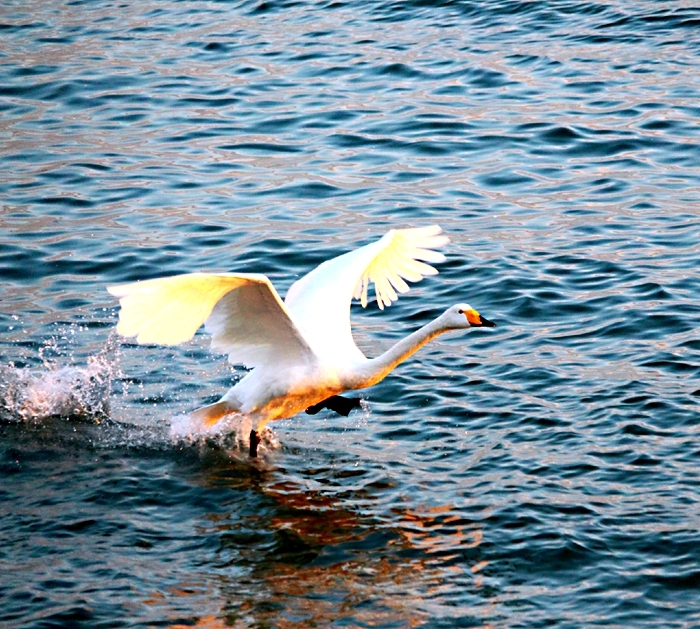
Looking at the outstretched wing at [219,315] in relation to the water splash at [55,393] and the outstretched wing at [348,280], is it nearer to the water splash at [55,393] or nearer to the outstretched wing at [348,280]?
the outstretched wing at [348,280]

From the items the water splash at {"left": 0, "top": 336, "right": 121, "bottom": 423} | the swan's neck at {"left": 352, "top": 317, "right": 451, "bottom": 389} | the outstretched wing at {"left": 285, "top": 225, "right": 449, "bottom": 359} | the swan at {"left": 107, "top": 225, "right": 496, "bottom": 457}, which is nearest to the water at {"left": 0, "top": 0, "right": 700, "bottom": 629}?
the water splash at {"left": 0, "top": 336, "right": 121, "bottom": 423}

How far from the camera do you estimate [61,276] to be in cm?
1359

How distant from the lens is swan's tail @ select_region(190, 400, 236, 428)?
10336 millimetres

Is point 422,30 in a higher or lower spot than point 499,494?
higher

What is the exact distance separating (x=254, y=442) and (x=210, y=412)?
0.47 meters

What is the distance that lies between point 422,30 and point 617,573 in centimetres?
1460

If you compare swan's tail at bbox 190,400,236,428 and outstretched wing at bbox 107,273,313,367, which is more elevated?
outstretched wing at bbox 107,273,313,367

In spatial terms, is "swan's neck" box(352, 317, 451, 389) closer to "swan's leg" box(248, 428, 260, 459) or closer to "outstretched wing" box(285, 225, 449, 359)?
"outstretched wing" box(285, 225, 449, 359)

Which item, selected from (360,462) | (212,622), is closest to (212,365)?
(360,462)

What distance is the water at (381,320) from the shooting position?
848cm

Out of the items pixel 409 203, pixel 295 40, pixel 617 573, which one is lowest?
pixel 617 573

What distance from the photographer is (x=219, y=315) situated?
974cm

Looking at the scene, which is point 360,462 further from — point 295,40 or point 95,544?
point 295,40

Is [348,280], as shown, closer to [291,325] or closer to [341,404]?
[341,404]
